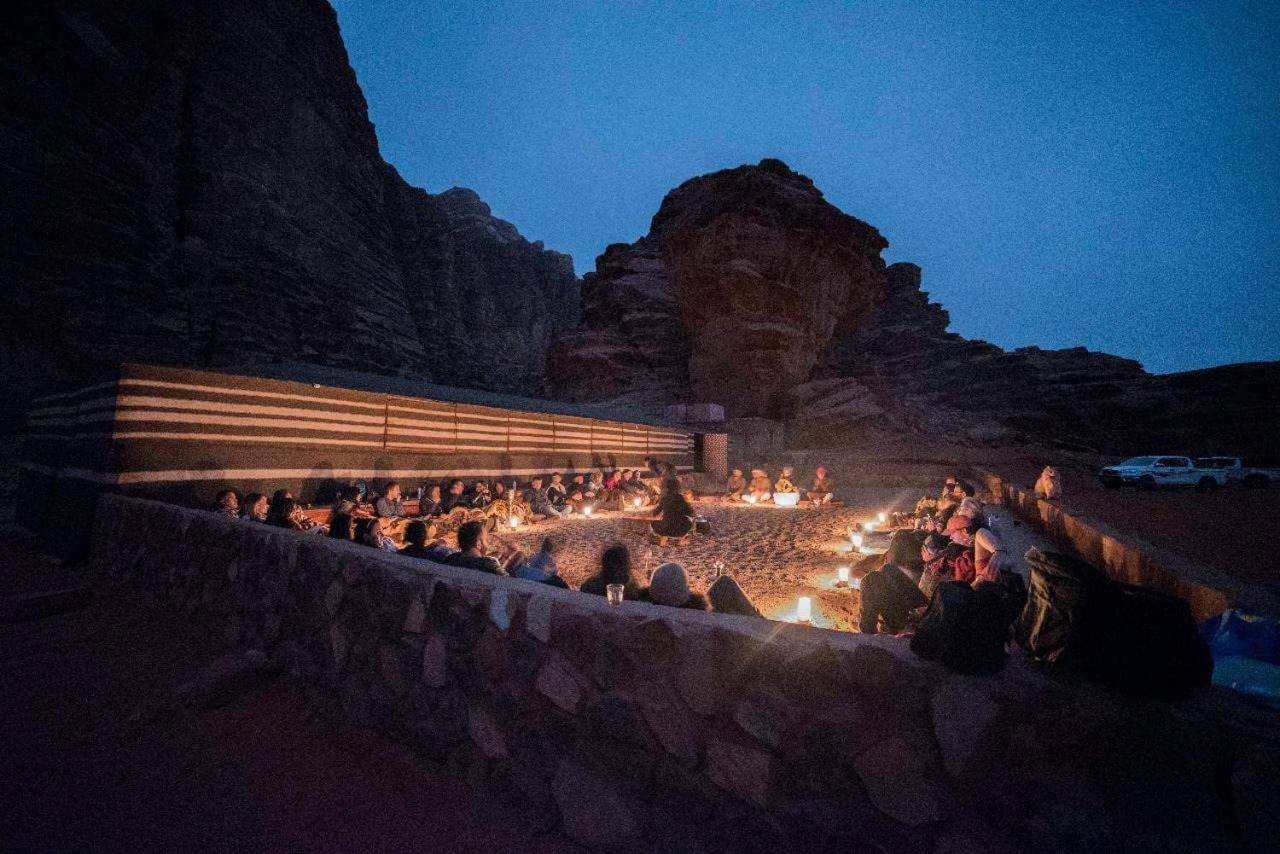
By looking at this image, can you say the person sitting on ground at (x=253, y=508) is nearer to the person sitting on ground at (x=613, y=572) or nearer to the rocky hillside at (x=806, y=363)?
the person sitting on ground at (x=613, y=572)

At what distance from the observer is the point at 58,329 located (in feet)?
53.5

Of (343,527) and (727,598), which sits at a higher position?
(343,527)

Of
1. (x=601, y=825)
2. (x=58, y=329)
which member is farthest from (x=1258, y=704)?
(x=58, y=329)

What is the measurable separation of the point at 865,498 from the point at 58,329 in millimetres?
29511

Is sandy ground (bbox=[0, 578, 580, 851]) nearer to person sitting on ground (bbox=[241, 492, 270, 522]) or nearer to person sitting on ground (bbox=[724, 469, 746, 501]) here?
person sitting on ground (bbox=[241, 492, 270, 522])

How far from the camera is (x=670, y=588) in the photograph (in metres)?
3.20

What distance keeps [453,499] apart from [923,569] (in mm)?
10177

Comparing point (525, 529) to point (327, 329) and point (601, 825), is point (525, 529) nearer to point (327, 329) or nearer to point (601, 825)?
point (601, 825)

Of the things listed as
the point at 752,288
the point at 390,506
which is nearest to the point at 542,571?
the point at 390,506

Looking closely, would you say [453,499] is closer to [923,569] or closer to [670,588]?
[670,588]

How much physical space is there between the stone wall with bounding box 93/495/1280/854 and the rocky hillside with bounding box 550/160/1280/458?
101 feet

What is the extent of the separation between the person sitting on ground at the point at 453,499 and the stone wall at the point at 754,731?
8218 mm

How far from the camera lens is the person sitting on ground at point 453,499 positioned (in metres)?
11.4

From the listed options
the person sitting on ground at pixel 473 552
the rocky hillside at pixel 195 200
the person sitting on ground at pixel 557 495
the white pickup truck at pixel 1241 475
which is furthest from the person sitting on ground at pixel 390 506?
the white pickup truck at pixel 1241 475
